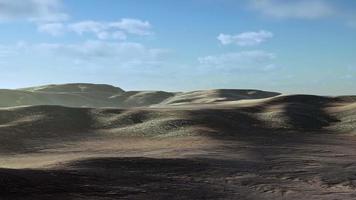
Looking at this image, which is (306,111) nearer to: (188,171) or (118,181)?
(188,171)

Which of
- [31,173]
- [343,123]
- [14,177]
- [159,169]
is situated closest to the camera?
[14,177]

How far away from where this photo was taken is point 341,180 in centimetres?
2106

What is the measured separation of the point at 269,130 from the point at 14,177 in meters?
26.8

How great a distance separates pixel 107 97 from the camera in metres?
111

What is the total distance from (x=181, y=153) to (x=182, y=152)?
0.49 m

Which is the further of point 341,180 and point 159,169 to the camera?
point 159,169

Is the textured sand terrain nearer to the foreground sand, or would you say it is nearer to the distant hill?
the foreground sand

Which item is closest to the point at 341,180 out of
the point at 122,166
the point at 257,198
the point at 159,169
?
the point at 257,198

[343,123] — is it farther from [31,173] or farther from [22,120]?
[31,173]

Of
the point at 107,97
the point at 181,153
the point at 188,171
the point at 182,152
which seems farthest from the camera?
the point at 107,97

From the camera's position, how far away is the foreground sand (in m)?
17.9

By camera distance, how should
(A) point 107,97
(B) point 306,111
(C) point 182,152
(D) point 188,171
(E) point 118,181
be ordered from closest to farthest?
(E) point 118,181 → (D) point 188,171 → (C) point 182,152 → (B) point 306,111 → (A) point 107,97

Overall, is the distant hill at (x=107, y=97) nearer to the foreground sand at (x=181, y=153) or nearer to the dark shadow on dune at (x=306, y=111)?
the dark shadow on dune at (x=306, y=111)

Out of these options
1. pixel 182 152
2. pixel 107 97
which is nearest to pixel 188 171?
pixel 182 152
